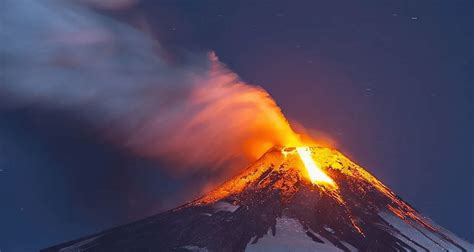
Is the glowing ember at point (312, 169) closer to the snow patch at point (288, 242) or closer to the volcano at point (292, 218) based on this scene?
the volcano at point (292, 218)

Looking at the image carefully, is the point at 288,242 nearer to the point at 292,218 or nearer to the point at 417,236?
the point at 292,218

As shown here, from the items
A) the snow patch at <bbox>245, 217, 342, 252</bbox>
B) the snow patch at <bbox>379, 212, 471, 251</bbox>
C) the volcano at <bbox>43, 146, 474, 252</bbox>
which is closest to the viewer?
the snow patch at <bbox>245, 217, 342, 252</bbox>

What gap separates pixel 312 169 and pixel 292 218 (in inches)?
149

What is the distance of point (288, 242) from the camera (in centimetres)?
2505

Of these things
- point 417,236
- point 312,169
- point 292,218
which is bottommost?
point 417,236

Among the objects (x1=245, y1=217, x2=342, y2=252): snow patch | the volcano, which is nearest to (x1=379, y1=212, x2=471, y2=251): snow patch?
the volcano

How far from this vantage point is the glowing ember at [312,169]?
29.9 m

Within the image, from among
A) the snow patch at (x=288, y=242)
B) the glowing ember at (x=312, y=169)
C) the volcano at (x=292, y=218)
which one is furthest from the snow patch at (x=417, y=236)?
the snow patch at (x=288, y=242)

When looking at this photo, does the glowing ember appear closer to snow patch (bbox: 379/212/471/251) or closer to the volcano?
the volcano

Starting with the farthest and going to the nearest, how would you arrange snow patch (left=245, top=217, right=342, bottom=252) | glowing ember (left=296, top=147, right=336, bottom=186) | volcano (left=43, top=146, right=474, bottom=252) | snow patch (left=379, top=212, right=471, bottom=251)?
glowing ember (left=296, top=147, right=336, bottom=186)
snow patch (left=379, top=212, right=471, bottom=251)
volcano (left=43, top=146, right=474, bottom=252)
snow patch (left=245, top=217, right=342, bottom=252)

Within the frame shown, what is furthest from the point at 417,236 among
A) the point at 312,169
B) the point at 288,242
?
the point at 288,242

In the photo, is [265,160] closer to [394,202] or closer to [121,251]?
[394,202]

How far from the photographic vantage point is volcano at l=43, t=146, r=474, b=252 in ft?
84.2

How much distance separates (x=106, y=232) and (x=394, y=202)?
9.40 metres
